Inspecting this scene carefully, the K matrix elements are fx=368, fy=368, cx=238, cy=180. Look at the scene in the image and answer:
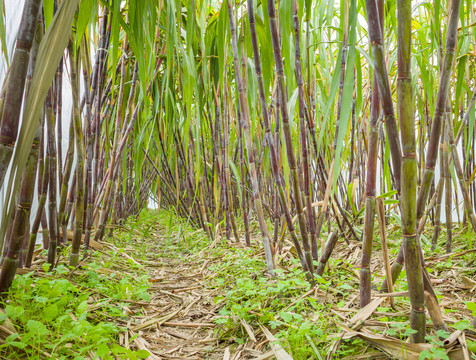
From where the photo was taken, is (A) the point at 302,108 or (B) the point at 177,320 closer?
(A) the point at 302,108

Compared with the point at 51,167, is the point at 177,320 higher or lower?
lower

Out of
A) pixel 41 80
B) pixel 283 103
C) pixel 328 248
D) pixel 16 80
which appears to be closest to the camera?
pixel 41 80

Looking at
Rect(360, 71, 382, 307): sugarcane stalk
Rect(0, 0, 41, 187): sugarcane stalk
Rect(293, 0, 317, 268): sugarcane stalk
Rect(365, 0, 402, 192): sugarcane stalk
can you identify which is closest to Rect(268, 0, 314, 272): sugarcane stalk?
Rect(293, 0, 317, 268): sugarcane stalk

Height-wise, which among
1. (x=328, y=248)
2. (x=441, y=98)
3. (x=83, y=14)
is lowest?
(x=328, y=248)

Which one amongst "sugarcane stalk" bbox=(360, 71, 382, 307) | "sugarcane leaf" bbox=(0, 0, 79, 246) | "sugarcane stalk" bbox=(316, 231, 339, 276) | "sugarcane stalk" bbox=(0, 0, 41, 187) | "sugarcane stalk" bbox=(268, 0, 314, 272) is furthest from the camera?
"sugarcane stalk" bbox=(316, 231, 339, 276)

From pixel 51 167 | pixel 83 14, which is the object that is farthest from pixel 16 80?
pixel 51 167

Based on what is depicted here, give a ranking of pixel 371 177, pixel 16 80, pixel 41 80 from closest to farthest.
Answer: pixel 41 80 < pixel 16 80 < pixel 371 177

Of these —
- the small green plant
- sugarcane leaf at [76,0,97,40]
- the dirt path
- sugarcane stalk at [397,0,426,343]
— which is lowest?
the dirt path

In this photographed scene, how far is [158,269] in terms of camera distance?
146 centimetres

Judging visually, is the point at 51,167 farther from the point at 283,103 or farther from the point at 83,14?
the point at 283,103

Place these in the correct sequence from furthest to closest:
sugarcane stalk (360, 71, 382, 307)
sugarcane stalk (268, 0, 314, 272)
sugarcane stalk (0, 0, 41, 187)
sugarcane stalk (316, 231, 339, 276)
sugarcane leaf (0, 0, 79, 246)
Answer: sugarcane stalk (316, 231, 339, 276) → sugarcane stalk (268, 0, 314, 272) → sugarcane stalk (360, 71, 382, 307) → sugarcane stalk (0, 0, 41, 187) → sugarcane leaf (0, 0, 79, 246)

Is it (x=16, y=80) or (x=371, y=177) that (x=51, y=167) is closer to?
(x=16, y=80)

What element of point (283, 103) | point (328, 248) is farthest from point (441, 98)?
point (328, 248)

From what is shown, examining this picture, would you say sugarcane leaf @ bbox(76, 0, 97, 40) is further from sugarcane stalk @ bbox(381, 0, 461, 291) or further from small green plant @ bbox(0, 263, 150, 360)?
sugarcane stalk @ bbox(381, 0, 461, 291)
